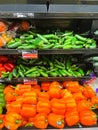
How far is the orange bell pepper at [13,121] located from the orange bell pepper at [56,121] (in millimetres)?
291

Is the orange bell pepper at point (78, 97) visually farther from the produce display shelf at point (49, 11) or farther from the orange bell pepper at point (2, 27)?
the orange bell pepper at point (2, 27)

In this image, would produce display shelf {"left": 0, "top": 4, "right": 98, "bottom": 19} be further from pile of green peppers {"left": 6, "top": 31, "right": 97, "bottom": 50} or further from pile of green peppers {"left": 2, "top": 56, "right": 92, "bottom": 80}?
pile of green peppers {"left": 2, "top": 56, "right": 92, "bottom": 80}

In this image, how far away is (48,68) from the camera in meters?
2.67

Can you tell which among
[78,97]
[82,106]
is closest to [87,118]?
[82,106]

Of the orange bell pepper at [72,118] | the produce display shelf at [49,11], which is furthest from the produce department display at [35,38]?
the orange bell pepper at [72,118]

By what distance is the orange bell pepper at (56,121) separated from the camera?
2.27 metres

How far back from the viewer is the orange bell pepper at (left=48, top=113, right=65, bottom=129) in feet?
7.46

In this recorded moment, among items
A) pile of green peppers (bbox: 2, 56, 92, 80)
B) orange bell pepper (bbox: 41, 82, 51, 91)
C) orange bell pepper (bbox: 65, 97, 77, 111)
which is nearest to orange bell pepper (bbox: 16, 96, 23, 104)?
pile of green peppers (bbox: 2, 56, 92, 80)

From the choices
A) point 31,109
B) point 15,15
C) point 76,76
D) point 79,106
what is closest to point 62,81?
point 76,76

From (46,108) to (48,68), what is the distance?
510 mm

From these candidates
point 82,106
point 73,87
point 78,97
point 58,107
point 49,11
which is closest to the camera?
point 49,11

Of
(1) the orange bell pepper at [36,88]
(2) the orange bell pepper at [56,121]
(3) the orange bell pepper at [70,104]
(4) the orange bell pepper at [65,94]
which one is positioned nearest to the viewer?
(2) the orange bell pepper at [56,121]

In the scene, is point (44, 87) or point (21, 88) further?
point (44, 87)

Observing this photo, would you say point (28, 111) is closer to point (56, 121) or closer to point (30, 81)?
point (56, 121)
